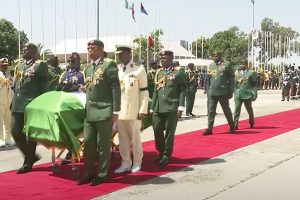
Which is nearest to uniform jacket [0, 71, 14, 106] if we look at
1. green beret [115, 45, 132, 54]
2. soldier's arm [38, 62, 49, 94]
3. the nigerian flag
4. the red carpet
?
the red carpet

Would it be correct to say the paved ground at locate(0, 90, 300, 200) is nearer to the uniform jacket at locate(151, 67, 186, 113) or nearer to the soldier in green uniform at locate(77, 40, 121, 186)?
→ the soldier in green uniform at locate(77, 40, 121, 186)

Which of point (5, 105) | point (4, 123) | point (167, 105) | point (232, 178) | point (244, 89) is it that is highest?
point (244, 89)

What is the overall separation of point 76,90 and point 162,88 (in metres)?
1.27

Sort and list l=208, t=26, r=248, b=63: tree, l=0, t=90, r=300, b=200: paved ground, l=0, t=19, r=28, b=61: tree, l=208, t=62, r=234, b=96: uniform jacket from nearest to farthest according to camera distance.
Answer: l=0, t=90, r=300, b=200: paved ground → l=208, t=62, r=234, b=96: uniform jacket → l=0, t=19, r=28, b=61: tree → l=208, t=26, r=248, b=63: tree

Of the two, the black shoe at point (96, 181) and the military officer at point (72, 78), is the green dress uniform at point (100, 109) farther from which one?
the military officer at point (72, 78)

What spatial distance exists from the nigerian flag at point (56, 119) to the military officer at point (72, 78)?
0.41 metres

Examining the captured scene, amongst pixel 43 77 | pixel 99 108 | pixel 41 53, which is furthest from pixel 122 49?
pixel 41 53

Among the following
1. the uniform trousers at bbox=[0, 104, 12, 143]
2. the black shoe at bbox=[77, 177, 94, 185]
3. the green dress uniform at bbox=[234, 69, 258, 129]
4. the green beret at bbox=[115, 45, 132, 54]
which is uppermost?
the green beret at bbox=[115, 45, 132, 54]

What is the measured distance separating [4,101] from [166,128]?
3.63 m

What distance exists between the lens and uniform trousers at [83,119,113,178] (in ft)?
19.1

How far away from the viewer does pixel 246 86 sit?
11398 mm

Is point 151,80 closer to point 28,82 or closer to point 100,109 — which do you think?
point 28,82

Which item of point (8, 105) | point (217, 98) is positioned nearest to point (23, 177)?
point (8, 105)

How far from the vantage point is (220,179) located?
20.1ft
